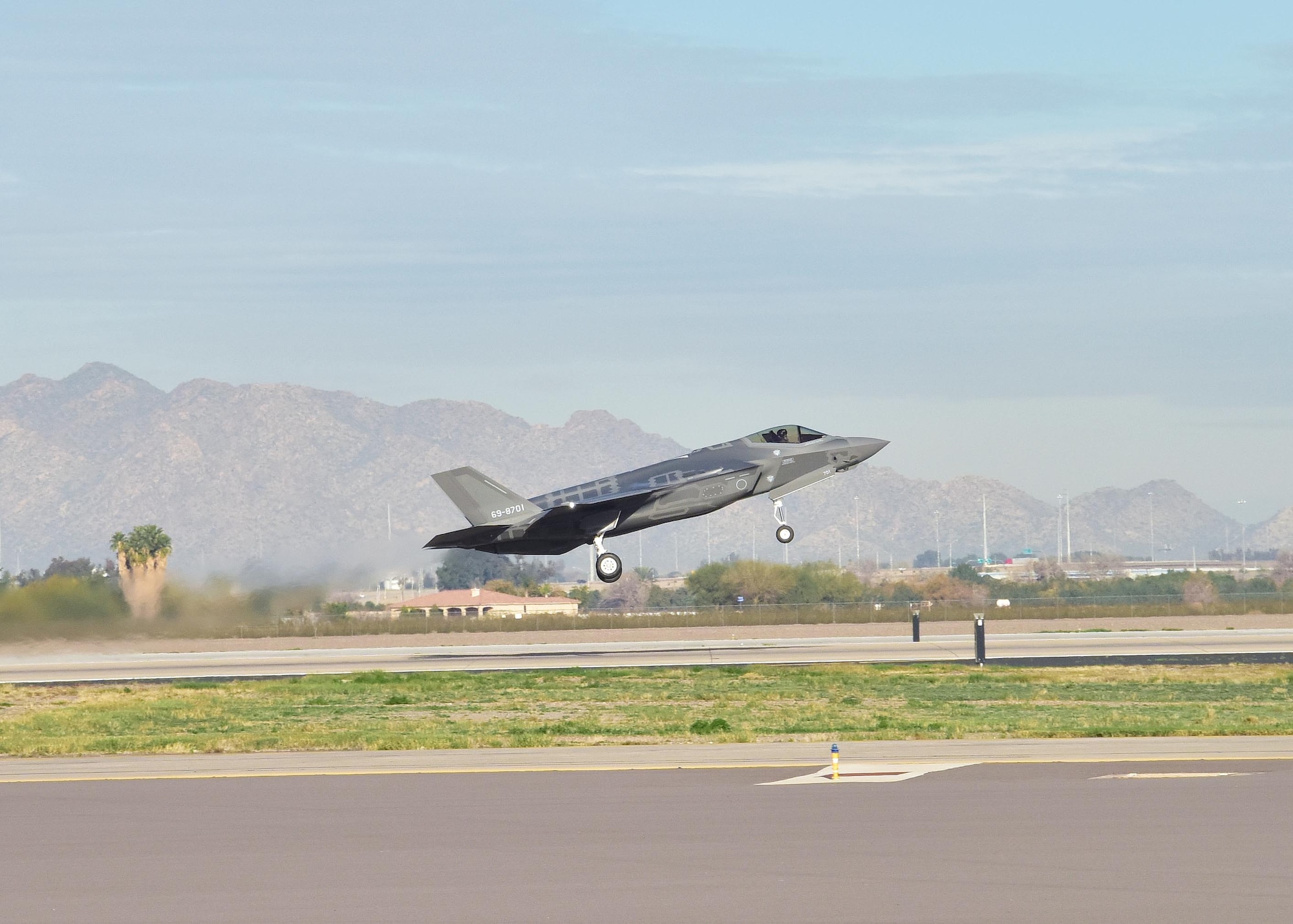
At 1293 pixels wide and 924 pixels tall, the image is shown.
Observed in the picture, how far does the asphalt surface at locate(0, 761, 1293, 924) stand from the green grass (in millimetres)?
5502

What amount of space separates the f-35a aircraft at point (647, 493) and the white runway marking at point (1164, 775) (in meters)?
26.3

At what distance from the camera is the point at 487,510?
1801 inches

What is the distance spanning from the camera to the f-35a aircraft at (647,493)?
150ft

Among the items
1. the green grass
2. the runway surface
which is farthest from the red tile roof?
the green grass

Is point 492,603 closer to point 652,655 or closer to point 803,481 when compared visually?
point 652,655

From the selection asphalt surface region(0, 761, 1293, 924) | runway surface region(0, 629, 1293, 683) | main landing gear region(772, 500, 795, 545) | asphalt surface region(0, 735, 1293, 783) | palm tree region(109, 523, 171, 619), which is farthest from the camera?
palm tree region(109, 523, 171, 619)

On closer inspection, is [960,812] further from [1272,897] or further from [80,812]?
[80,812]

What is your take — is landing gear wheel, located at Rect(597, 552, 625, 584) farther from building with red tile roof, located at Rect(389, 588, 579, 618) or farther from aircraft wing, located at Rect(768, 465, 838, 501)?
building with red tile roof, located at Rect(389, 588, 579, 618)

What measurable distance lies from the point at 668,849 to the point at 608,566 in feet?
102

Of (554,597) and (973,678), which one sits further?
(554,597)

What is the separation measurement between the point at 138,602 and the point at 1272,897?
4245 cm

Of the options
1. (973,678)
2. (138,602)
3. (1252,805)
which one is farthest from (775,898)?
(138,602)

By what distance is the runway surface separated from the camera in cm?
4809

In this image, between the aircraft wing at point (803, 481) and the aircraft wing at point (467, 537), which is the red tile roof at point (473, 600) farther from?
the aircraft wing at point (803, 481)
